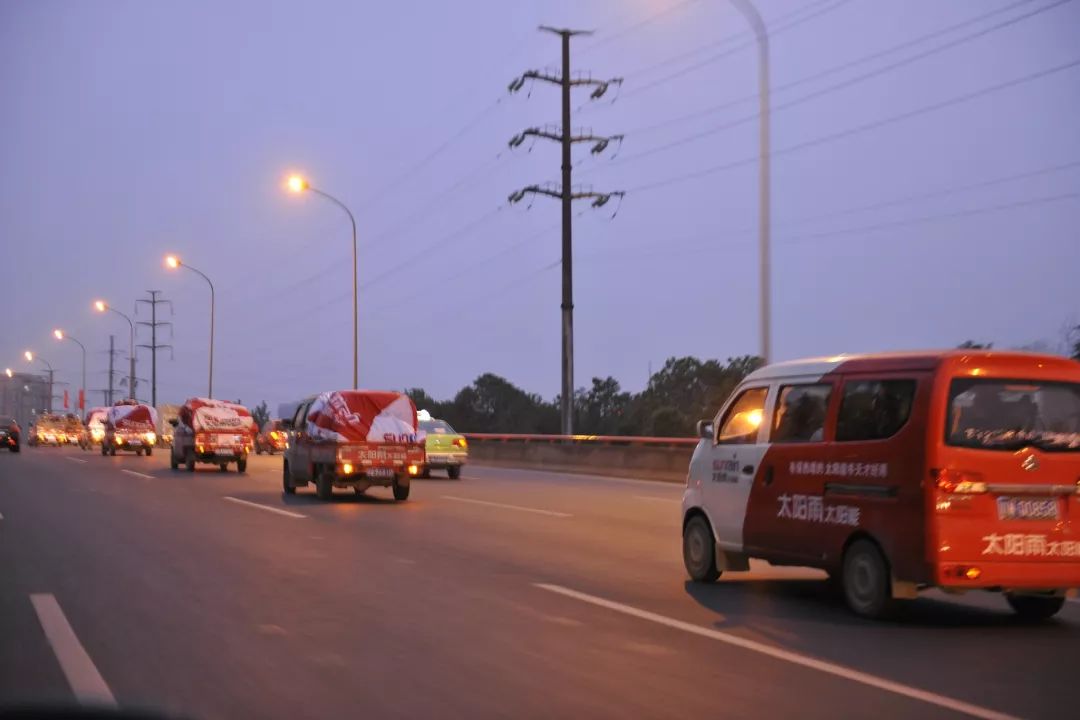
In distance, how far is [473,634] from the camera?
9516mm

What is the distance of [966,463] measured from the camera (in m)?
9.75

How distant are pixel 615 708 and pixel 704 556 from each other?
5.52m

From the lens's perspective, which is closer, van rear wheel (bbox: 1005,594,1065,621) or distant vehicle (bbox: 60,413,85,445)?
van rear wheel (bbox: 1005,594,1065,621)

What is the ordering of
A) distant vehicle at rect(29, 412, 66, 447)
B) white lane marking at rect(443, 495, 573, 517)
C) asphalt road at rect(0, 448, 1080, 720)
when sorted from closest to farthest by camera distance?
asphalt road at rect(0, 448, 1080, 720)
white lane marking at rect(443, 495, 573, 517)
distant vehicle at rect(29, 412, 66, 447)

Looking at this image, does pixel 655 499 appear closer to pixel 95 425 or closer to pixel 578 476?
pixel 578 476

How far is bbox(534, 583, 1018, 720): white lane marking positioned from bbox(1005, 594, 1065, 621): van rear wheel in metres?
2.75

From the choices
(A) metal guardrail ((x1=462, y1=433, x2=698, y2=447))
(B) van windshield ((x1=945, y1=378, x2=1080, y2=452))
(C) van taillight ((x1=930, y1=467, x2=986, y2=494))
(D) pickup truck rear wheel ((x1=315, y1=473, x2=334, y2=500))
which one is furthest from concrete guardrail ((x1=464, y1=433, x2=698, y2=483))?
(C) van taillight ((x1=930, y1=467, x2=986, y2=494))

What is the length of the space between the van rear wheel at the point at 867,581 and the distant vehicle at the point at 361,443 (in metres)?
14.5

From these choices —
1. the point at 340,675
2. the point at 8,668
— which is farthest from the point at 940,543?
the point at 8,668

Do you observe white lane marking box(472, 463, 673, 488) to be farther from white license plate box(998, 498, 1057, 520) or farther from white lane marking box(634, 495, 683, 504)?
white license plate box(998, 498, 1057, 520)

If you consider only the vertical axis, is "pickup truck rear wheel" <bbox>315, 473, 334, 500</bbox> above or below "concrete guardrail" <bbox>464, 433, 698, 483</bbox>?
below

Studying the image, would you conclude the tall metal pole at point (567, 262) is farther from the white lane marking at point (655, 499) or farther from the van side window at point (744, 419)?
the van side window at point (744, 419)

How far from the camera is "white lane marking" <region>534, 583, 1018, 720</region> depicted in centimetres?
720

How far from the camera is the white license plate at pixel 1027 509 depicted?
981cm
